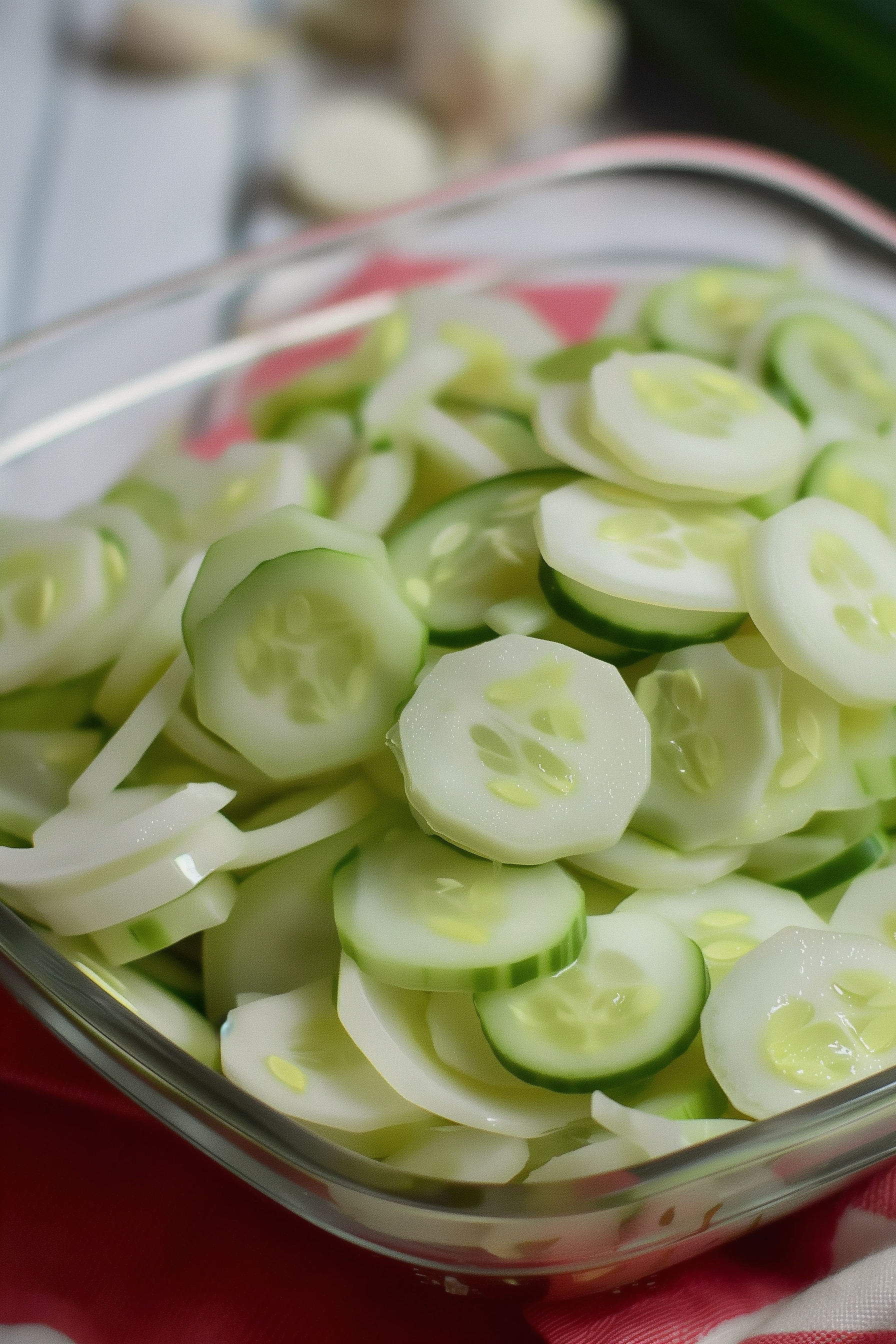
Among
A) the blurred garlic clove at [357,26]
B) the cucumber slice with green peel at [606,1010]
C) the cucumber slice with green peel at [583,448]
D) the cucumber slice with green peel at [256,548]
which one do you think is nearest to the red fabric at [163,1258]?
the cucumber slice with green peel at [606,1010]

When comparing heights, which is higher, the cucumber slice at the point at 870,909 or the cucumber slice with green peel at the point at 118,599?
the cucumber slice at the point at 870,909

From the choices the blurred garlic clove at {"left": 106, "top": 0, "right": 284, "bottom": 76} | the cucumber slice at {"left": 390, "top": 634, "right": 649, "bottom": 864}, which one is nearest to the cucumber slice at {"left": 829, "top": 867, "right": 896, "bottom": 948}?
the cucumber slice at {"left": 390, "top": 634, "right": 649, "bottom": 864}

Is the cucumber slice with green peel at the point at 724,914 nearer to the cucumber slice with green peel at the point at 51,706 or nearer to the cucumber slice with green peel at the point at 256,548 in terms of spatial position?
the cucumber slice with green peel at the point at 256,548

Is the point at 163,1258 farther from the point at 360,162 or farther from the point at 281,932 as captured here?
the point at 360,162

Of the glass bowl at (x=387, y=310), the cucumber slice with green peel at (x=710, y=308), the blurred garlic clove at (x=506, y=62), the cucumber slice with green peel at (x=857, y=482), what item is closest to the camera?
the glass bowl at (x=387, y=310)

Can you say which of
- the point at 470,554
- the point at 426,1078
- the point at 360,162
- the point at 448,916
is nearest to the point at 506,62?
the point at 360,162

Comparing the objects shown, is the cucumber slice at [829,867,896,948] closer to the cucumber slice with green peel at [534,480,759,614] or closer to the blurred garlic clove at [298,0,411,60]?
the cucumber slice with green peel at [534,480,759,614]
